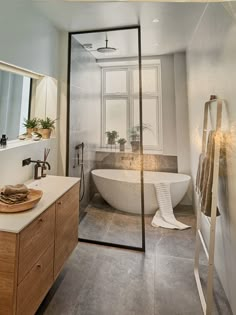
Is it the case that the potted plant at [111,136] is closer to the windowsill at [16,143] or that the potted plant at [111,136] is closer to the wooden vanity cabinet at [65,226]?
the windowsill at [16,143]

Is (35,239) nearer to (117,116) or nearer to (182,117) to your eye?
(117,116)

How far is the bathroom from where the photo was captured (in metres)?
1.68

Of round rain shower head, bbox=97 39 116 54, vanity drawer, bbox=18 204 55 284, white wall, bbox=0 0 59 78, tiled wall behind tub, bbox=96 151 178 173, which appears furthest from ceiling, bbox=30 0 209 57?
vanity drawer, bbox=18 204 55 284

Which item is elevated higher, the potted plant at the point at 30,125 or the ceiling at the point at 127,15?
the ceiling at the point at 127,15

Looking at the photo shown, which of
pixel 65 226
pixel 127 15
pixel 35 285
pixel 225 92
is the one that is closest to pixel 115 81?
pixel 127 15

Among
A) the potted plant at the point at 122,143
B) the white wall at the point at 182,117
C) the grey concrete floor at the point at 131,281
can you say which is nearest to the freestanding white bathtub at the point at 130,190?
the white wall at the point at 182,117

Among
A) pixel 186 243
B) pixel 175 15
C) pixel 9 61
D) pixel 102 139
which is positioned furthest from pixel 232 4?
pixel 102 139

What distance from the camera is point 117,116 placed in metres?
3.58

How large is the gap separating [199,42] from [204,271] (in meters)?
2.66

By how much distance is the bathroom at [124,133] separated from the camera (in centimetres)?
168

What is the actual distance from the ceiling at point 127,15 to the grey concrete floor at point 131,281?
8.90 ft

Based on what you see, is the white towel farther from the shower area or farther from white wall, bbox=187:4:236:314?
white wall, bbox=187:4:236:314

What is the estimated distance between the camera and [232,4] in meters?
1.28

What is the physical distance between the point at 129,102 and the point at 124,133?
1.81ft
